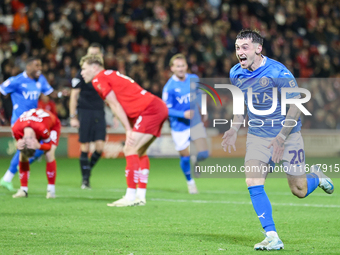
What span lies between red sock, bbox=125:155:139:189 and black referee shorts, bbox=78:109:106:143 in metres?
2.53

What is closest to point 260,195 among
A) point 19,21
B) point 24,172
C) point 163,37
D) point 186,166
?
point 24,172

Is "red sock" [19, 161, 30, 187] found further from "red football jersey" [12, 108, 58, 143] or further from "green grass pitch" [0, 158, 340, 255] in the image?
"red football jersey" [12, 108, 58, 143]

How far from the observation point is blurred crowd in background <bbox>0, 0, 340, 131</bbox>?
15.8 meters

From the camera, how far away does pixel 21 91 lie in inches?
369

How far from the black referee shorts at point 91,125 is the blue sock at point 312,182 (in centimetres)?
507

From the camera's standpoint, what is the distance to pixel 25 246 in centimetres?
461

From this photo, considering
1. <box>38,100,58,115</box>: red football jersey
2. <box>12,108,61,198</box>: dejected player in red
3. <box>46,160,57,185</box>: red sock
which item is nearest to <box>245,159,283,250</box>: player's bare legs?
<box>12,108,61,198</box>: dejected player in red

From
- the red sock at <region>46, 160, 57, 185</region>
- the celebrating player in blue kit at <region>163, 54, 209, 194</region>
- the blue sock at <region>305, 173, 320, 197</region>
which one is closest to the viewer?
the blue sock at <region>305, 173, 320, 197</region>

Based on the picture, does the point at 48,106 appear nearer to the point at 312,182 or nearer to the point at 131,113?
the point at 131,113

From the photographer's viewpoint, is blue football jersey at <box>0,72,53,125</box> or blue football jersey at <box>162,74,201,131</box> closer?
blue football jersey at <box>162,74,201,131</box>

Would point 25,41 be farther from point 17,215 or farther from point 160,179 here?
point 17,215

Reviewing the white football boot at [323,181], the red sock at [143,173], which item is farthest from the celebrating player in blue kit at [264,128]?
the red sock at [143,173]

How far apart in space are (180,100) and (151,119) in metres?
1.95

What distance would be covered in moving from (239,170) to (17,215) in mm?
7624
